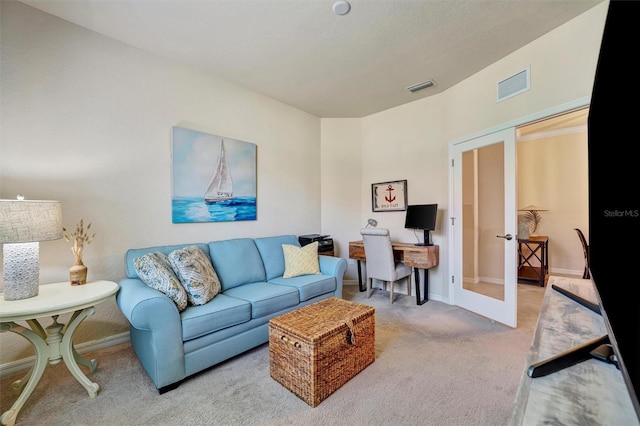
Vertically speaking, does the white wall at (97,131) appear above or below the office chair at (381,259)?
above

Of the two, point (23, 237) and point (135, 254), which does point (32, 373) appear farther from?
point (135, 254)

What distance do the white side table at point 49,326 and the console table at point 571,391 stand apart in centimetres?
220

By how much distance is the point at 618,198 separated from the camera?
662mm

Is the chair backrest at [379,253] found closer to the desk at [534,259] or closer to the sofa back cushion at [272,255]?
the sofa back cushion at [272,255]

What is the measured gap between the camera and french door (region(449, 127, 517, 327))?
2.74 meters

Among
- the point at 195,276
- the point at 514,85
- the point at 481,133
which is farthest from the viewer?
the point at 481,133

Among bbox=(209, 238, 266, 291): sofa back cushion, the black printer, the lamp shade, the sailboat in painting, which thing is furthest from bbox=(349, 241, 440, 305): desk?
the lamp shade

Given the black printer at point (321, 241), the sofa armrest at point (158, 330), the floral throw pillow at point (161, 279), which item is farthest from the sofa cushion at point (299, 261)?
the sofa armrest at point (158, 330)

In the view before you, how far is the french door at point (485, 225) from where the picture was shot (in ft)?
8.98

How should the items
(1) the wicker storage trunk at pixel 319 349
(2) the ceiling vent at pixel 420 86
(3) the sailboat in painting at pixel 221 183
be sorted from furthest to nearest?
(2) the ceiling vent at pixel 420 86 → (3) the sailboat in painting at pixel 221 183 → (1) the wicker storage trunk at pixel 319 349

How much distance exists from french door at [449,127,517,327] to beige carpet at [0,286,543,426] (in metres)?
0.59

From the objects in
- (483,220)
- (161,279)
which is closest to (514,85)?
(483,220)

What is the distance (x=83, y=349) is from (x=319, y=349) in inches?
81.6

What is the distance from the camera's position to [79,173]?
2256 millimetres
